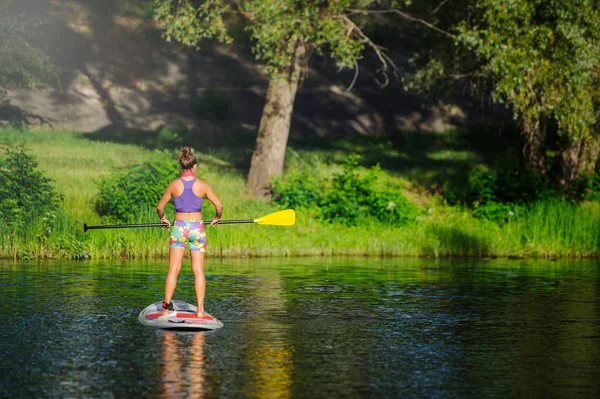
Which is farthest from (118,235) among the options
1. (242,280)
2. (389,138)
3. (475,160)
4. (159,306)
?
(389,138)

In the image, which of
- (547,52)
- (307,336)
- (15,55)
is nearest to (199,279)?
(307,336)

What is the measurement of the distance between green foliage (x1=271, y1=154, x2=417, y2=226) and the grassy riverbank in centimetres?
38

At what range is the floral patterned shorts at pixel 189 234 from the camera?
43.5 feet

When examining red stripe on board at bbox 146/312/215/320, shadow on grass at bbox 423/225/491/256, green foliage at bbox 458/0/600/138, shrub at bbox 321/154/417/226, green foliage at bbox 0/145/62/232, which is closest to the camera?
red stripe on board at bbox 146/312/215/320

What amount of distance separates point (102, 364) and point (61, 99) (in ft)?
121

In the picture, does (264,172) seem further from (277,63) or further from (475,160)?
(475,160)

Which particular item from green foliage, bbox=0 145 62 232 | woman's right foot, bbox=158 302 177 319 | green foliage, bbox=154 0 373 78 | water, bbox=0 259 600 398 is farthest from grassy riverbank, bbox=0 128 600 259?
woman's right foot, bbox=158 302 177 319

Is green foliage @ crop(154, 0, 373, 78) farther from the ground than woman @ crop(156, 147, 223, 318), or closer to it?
farther from the ground

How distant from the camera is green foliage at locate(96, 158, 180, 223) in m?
25.2

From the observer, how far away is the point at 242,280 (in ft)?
61.2

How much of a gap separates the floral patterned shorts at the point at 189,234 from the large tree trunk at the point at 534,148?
18.0m

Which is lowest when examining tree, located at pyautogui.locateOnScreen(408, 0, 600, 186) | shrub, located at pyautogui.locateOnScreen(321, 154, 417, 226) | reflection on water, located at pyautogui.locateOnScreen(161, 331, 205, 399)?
reflection on water, located at pyautogui.locateOnScreen(161, 331, 205, 399)

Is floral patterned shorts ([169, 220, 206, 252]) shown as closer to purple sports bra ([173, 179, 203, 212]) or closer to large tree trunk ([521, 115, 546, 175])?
purple sports bra ([173, 179, 203, 212])

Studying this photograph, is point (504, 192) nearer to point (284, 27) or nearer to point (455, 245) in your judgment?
point (455, 245)
